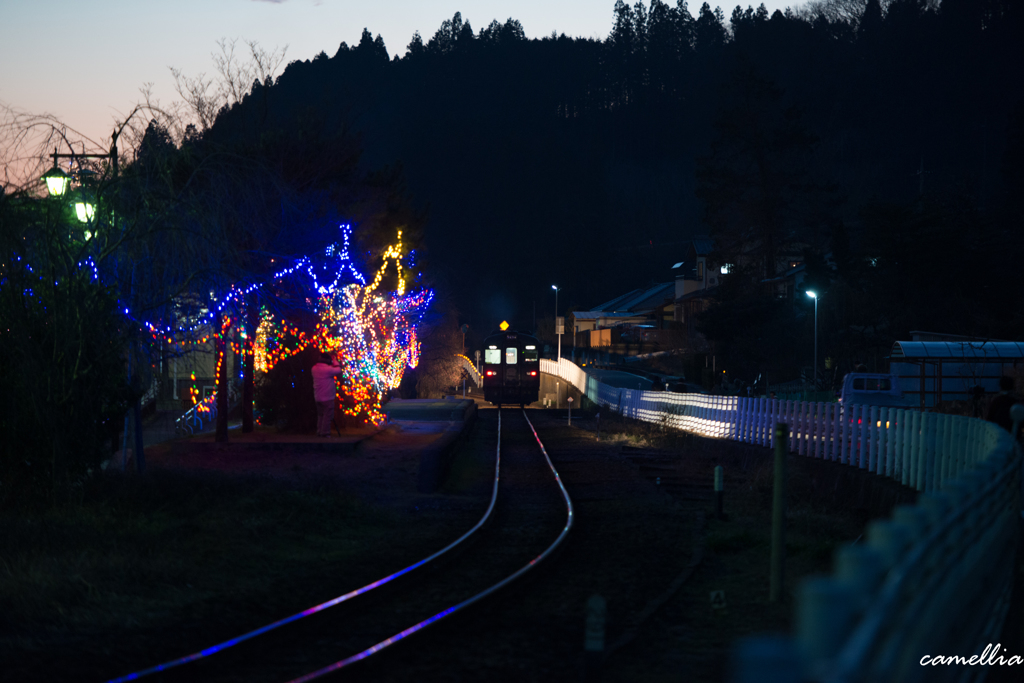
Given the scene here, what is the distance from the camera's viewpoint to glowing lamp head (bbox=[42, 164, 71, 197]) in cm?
1134

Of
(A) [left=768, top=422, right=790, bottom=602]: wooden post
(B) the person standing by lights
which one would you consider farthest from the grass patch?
(B) the person standing by lights

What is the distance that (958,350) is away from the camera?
86.1 feet

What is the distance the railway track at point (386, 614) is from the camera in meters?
5.56

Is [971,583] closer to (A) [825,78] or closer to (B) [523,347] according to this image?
(B) [523,347]


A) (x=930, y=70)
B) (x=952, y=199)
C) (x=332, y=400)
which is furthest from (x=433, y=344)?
(x=930, y=70)

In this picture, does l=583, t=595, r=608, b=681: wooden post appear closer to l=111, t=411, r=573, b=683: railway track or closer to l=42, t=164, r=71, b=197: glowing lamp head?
l=111, t=411, r=573, b=683: railway track

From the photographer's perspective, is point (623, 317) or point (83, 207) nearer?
point (83, 207)

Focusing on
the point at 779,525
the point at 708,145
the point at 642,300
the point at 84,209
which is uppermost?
the point at 708,145

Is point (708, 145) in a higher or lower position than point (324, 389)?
higher

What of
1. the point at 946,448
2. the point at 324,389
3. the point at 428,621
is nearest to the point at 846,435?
the point at 946,448

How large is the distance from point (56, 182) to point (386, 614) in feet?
24.3

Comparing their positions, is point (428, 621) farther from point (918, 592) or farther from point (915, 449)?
point (915, 449)

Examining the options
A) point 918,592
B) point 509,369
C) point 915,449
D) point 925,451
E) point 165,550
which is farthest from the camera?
point 509,369

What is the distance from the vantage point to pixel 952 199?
151 feet
